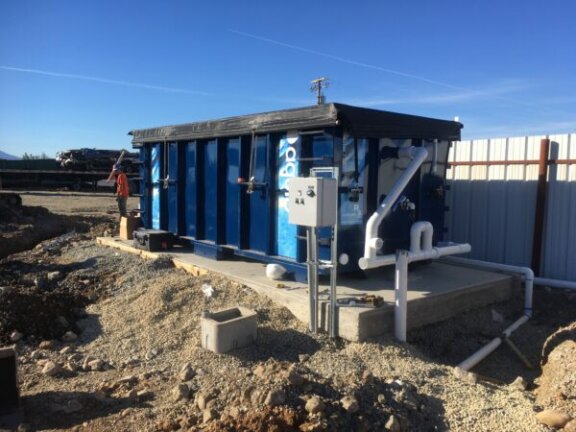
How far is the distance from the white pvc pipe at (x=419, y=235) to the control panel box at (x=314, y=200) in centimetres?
146

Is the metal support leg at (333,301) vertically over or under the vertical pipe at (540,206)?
under

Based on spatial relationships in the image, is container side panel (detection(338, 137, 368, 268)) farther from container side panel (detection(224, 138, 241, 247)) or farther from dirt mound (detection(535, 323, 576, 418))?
dirt mound (detection(535, 323, 576, 418))

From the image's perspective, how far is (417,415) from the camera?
425 centimetres

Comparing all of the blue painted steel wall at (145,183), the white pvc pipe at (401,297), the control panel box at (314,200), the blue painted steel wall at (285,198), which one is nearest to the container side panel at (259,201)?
the blue painted steel wall at (285,198)

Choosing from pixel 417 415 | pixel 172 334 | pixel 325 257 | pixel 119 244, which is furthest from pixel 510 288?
pixel 119 244

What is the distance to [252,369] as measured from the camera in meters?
4.99

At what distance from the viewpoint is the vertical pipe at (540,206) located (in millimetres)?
8016

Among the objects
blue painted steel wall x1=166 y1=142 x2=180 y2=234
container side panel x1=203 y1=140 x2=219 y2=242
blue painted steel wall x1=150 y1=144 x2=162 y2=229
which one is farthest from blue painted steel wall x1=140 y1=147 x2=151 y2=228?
container side panel x1=203 y1=140 x2=219 y2=242

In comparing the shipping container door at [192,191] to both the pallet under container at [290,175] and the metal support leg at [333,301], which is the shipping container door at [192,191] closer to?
the pallet under container at [290,175]

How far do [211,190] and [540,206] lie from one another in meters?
5.35

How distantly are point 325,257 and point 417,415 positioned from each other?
9.09ft

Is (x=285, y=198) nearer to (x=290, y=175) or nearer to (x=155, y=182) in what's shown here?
(x=290, y=175)

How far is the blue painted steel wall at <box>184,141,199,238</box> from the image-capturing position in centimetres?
912

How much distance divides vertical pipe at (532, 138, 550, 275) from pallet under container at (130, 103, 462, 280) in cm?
144
